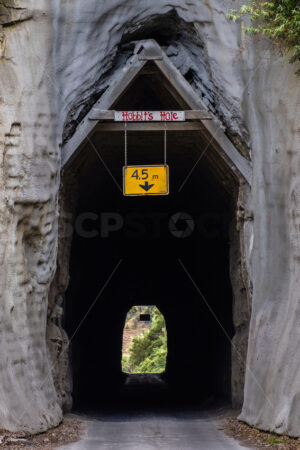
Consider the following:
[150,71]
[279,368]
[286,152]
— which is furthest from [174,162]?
[279,368]

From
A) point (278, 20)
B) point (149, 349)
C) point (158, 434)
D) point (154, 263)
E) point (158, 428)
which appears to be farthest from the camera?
point (149, 349)

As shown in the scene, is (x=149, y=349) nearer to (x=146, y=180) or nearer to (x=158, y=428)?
(x=158, y=428)

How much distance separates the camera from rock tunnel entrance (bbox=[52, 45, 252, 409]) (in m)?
11.1

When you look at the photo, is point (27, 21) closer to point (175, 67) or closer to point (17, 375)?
point (175, 67)

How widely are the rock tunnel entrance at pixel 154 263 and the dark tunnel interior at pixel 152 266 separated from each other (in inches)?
1.2

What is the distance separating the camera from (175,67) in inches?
386

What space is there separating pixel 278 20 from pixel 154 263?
10.1 metres

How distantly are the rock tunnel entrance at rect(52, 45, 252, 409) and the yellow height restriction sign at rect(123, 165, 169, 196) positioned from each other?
1.09 m

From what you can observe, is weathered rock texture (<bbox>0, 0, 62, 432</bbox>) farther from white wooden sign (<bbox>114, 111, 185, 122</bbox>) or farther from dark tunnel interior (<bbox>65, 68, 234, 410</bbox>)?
dark tunnel interior (<bbox>65, 68, 234, 410</bbox>)

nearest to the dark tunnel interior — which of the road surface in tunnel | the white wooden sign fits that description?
the white wooden sign

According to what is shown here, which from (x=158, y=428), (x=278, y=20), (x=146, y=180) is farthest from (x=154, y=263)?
(x=278, y=20)

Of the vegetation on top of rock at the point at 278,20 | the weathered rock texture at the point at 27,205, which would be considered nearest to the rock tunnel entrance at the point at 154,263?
the weathered rock texture at the point at 27,205

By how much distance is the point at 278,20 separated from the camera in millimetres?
8883

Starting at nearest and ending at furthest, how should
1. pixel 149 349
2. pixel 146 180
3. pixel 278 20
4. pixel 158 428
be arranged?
pixel 278 20, pixel 158 428, pixel 146 180, pixel 149 349
